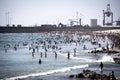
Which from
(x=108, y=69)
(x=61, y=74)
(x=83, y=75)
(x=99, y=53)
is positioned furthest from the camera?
(x=99, y=53)

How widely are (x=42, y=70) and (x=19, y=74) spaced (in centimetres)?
499

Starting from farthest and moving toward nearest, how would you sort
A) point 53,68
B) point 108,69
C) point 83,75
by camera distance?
1. point 53,68
2. point 108,69
3. point 83,75

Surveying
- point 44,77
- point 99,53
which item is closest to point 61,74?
point 44,77

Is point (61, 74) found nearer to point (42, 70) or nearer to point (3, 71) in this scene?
point (42, 70)

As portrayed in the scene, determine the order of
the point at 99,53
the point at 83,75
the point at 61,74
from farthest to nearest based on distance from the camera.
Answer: the point at 99,53 < the point at 61,74 < the point at 83,75

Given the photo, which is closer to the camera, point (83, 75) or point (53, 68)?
point (83, 75)

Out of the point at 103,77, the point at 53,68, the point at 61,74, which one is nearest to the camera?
the point at 103,77

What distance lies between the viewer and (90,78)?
39.3 meters

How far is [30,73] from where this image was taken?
4694 centimetres

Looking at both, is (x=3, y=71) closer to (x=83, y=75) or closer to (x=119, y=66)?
(x=83, y=75)

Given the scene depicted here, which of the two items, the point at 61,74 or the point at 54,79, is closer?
the point at 54,79

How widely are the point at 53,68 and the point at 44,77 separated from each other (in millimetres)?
9201

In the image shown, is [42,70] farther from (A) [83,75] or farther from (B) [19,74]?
(A) [83,75]

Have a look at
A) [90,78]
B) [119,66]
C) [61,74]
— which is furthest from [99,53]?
[90,78]
